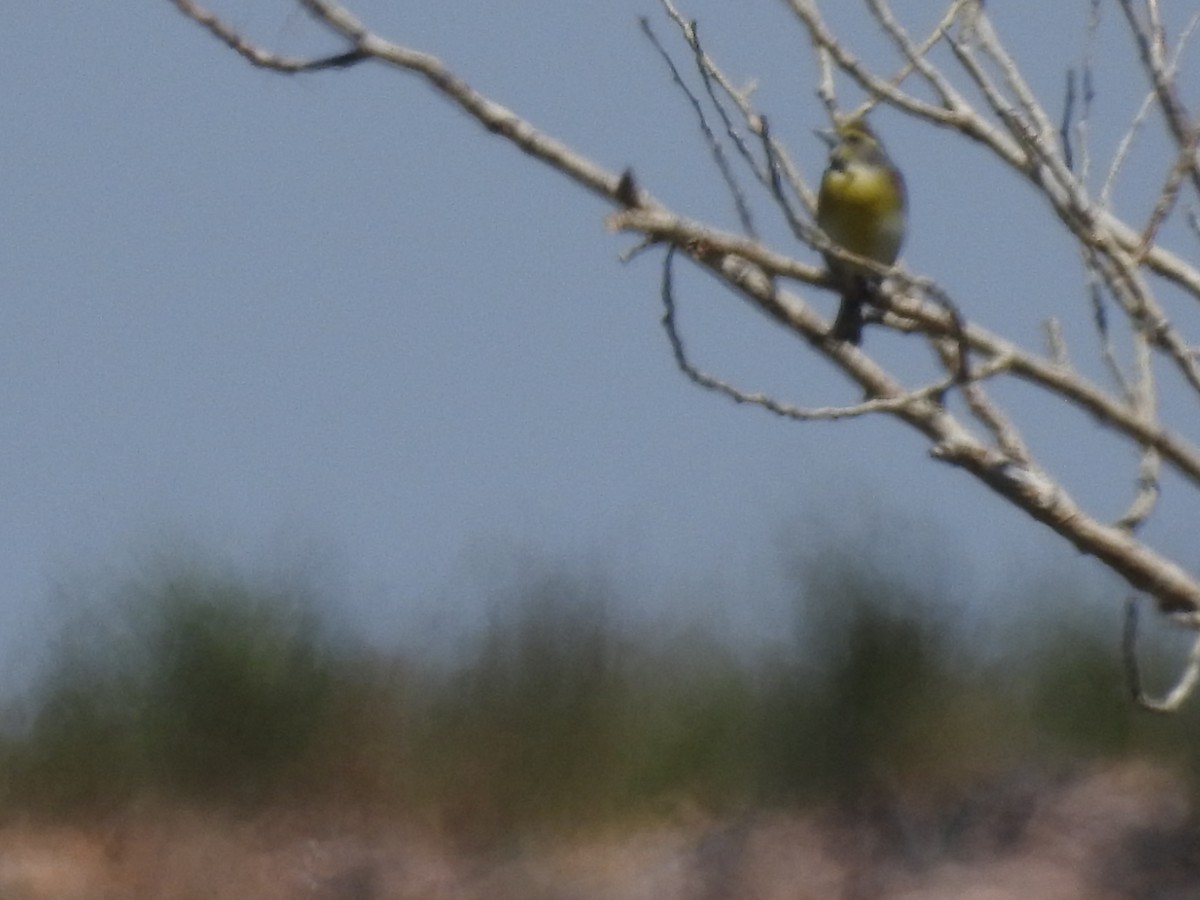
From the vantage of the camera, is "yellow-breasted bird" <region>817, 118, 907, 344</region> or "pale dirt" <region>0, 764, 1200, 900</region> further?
"pale dirt" <region>0, 764, 1200, 900</region>

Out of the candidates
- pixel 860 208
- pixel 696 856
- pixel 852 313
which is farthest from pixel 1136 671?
pixel 696 856

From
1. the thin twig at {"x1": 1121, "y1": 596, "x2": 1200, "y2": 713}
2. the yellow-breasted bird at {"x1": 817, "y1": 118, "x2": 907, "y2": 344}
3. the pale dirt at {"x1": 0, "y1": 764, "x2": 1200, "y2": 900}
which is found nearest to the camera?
the thin twig at {"x1": 1121, "y1": 596, "x2": 1200, "y2": 713}

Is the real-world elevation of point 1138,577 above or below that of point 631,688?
below

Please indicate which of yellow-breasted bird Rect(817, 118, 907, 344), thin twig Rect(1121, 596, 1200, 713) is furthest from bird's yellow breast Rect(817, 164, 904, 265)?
thin twig Rect(1121, 596, 1200, 713)

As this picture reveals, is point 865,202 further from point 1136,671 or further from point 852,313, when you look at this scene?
point 1136,671

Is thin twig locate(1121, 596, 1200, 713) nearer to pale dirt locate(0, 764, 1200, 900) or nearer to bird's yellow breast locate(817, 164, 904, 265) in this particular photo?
bird's yellow breast locate(817, 164, 904, 265)

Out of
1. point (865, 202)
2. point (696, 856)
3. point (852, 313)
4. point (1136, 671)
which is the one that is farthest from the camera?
point (696, 856)

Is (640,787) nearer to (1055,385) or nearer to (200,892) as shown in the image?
(200,892)

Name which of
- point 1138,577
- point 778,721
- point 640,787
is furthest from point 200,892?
point 1138,577

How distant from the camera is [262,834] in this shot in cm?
927

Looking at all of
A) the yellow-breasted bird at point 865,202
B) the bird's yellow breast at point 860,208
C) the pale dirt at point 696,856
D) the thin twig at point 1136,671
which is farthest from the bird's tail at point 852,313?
the pale dirt at point 696,856

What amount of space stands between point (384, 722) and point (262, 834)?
672 mm

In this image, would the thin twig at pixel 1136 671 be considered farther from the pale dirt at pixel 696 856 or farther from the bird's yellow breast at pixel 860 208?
the pale dirt at pixel 696 856

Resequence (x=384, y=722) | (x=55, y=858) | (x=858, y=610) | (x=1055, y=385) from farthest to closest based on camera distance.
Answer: (x=384, y=722) → (x=55, y=858) → (x=858, y=610) → (x=1055, y=385)
